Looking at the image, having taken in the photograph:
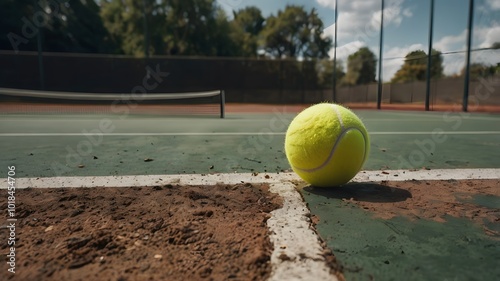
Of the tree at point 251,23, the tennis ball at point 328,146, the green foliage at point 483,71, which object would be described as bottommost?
the tennis ball at point 328,146

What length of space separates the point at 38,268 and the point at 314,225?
4.07 ft

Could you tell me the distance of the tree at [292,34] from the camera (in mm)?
49188

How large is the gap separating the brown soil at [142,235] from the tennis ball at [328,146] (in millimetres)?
401

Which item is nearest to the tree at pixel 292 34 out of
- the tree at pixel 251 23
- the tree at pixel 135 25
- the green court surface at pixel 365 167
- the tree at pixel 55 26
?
the tree at pixel 251 23

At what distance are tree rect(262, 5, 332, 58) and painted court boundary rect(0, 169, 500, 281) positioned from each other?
48.5 meters

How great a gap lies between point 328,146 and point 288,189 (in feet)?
1.35

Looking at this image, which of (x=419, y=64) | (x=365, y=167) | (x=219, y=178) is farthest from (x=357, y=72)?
(x=219, y=178)

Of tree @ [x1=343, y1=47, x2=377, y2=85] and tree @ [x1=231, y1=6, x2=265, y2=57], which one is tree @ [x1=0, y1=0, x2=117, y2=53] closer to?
tree @ [x1=231, y1=6, x2=265, y2=57]

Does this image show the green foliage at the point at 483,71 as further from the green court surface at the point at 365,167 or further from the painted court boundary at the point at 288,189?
the painted court boundary at the point at 288,189

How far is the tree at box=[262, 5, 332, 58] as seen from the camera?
49.2 metres

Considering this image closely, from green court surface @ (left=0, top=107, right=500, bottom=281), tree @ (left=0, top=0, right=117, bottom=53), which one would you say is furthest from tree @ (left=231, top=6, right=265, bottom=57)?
green court surface @ (left=0, top=107, right=500, bottom=281)

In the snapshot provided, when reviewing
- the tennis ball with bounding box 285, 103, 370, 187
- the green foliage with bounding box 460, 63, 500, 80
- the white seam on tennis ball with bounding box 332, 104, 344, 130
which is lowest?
the tennis ball with bounding box 285, 103, 370, 187

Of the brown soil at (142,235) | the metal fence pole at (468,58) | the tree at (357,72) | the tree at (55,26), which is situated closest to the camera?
the brown soil at (142,235)

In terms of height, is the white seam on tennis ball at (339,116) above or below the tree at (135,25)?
below
